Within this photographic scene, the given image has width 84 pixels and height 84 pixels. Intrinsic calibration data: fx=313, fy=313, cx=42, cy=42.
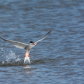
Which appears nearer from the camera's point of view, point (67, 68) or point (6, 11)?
point (67, 68)

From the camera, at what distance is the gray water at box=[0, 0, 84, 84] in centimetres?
937

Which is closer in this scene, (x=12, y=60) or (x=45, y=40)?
(x=12, y=60)

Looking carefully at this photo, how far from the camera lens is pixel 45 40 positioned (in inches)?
550

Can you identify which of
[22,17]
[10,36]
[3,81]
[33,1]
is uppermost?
[33,1]

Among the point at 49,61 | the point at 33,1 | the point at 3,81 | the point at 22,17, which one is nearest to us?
the point at 3,81

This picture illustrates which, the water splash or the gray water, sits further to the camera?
the water splash

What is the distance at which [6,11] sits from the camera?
21.0 metres

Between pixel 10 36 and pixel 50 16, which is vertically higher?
pixel 50 16

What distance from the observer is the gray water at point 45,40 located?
369 inches

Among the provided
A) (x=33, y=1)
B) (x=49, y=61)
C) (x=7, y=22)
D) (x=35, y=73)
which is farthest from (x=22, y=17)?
(x=35, y=73)

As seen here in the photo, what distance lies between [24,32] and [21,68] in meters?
5.14

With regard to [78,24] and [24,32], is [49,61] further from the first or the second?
[78,24]

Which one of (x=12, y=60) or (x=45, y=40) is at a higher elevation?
(x=45, y=40)

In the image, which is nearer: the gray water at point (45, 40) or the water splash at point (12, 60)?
the gray water at point (45, 40)
